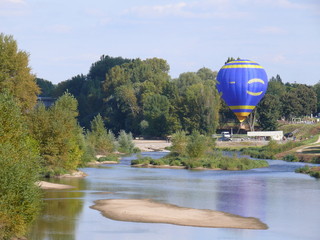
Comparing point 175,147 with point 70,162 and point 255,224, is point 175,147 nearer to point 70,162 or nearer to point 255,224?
point 70,162

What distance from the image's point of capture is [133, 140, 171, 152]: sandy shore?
13911 cm

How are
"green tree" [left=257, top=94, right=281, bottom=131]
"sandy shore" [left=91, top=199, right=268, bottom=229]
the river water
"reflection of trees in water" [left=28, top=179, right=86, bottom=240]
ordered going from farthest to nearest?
"green tree" [left=257, top=94, right=281, bottom=131], "sandy shore" [left=91, top=199, right=268, bottom=229], the river water, "reflection of trees in water" [left=28, top=179, right=86, bottom=240]

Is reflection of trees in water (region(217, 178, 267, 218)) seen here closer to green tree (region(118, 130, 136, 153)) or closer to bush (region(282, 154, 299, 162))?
bush (region(282, 154, 299, 162))

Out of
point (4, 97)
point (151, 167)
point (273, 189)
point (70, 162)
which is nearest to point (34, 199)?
point (4, 97)

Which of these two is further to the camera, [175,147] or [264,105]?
[264,105]

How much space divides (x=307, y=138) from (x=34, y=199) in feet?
363

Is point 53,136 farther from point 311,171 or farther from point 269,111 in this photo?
point 269,111

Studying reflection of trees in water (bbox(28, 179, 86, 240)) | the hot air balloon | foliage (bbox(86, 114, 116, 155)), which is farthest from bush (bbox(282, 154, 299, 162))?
reflection of trees in water (bbox(28, 179, 86, 240))

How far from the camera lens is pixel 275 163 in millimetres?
104188

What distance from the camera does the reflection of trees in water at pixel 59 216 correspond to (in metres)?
41.0

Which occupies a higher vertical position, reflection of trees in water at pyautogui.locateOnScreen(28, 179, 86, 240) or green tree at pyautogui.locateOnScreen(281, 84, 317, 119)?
green tree at pyautogui.locateOnScreen(281, 84, 317, 119)

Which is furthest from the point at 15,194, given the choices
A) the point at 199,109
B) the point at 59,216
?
the point at 199,109

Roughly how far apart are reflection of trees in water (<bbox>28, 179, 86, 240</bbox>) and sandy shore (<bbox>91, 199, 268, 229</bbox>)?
7.35ft

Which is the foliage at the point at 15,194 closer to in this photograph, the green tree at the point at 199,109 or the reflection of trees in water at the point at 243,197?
the reflection of trees in water at the point at 243,197
